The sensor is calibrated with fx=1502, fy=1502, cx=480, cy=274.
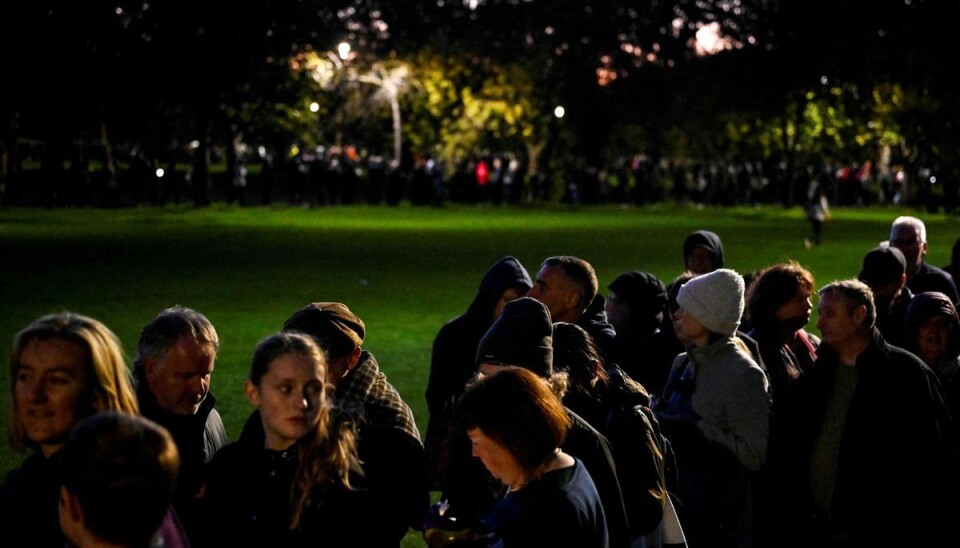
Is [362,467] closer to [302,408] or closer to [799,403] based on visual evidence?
[302,408]

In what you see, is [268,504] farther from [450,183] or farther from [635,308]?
[450,183]

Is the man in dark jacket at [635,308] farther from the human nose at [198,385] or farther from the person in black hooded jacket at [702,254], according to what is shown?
the human nose at [198,385]

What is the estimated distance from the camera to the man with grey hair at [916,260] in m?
10.6

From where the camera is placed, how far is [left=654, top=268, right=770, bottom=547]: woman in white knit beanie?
20.0ft

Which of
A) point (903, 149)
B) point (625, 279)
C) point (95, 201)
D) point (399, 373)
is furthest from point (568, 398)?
point (903, 149)

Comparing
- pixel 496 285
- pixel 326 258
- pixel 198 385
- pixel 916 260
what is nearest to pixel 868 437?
pixel 496 285

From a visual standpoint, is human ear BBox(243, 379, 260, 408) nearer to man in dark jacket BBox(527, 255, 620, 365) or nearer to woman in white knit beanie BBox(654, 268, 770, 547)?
woman in white knit beanie BBox(654, 268, 770, 547)

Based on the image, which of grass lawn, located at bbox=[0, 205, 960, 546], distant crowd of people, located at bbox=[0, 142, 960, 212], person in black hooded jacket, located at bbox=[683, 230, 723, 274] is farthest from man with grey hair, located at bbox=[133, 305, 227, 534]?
distant crowd of people, located at bbox=[0, 142, 960, 212]

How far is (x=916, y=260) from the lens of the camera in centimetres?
1111

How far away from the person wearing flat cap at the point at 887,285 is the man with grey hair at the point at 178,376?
191 inches

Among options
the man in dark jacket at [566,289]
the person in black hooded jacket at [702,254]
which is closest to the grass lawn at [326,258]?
the man in dark jacket at [566,289]

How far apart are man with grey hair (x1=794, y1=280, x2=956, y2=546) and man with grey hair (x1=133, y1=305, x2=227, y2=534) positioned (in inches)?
103

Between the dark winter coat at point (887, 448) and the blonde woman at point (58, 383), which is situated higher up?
the blonde woman at point (58, 383)

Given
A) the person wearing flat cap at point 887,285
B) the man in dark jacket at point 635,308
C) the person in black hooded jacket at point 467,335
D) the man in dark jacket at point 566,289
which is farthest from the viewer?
the person wearing flat cap at point 887,285
